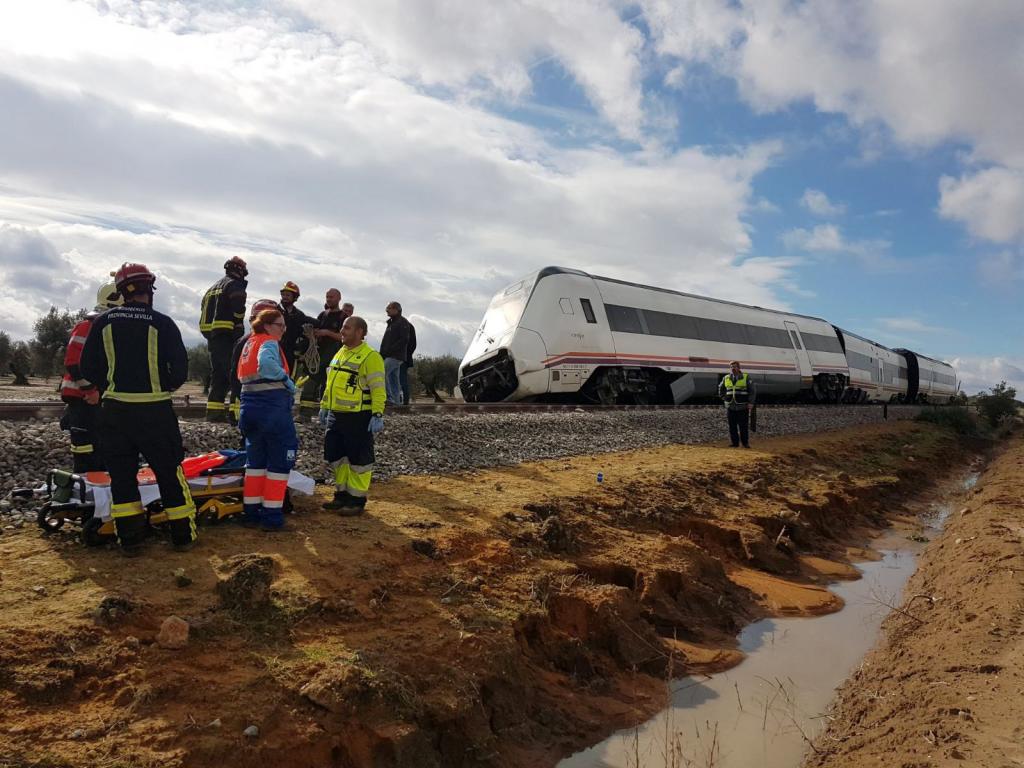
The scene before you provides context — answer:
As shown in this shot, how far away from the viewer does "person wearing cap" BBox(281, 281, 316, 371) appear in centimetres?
827

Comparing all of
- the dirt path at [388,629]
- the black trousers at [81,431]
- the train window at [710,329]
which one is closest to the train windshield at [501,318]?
the train window at [710,329]

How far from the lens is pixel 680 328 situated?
60.5 ft

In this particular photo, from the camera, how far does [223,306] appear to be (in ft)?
24.2

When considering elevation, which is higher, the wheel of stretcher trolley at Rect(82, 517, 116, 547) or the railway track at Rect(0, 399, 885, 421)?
the railway track at Rect(0, 399, 885, 421)

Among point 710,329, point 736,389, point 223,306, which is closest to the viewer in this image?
point 223,306

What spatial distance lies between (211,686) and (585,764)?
85.9 inches

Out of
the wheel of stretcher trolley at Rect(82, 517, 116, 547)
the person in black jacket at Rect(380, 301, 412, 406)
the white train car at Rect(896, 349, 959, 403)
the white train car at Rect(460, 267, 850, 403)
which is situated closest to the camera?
the wheel of stretcher trolley at Rect(82, 517, 116, 547)

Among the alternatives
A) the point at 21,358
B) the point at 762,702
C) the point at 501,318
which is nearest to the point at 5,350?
the point at 21,358

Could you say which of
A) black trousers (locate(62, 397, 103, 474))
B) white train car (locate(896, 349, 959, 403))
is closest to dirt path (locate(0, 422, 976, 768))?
black trousers (locate(62, 397, 103, 474))

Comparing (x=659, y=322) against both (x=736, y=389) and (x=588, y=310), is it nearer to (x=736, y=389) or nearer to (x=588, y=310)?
(x=588, y=310)

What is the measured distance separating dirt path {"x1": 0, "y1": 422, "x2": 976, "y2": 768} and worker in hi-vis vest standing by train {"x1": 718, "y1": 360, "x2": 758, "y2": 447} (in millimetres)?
5501

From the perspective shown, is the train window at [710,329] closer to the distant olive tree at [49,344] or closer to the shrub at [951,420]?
the shrub at [951,420]

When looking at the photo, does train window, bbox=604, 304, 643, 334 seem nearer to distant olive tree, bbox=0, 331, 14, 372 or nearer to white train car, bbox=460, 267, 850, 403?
white train car, bbox=460, 267, 850, 403

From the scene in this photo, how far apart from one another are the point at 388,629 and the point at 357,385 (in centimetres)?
227
